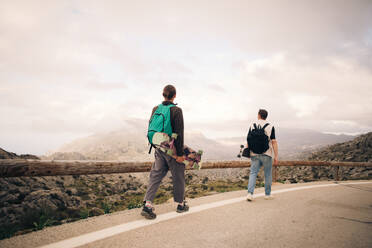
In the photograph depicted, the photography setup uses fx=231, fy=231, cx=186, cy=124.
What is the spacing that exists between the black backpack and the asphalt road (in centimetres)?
115

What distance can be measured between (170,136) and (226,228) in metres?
1.55

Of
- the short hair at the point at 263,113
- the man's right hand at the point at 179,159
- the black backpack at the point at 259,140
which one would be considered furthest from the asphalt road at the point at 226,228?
the short hair at the point at 263,113

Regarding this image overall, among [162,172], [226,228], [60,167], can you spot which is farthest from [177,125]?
[60,167]

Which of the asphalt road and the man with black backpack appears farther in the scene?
the man with black backpack

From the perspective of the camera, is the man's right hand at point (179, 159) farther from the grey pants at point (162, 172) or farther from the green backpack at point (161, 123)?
the green backpack at point (161, 123)

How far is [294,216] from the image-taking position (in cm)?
403

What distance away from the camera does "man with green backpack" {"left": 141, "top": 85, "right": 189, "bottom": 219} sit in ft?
11.3

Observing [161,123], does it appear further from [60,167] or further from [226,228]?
[226,228]

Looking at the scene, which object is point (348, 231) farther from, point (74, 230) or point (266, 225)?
point (74, 230)

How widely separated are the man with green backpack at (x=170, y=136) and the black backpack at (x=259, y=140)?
2065mm

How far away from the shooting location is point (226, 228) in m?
3.31

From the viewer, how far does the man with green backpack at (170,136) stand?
3.44 metres

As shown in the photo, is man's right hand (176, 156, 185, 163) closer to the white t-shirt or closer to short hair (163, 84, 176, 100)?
short hair (163, 84, 176, 100)

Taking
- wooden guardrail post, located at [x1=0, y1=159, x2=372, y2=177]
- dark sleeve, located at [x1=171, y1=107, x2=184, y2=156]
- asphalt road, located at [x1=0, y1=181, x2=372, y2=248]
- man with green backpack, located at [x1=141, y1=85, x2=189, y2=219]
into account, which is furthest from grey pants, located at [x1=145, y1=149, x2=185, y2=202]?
wooden guardrail post, located at [x1=0, y1=159, x2=372, y2=177]
